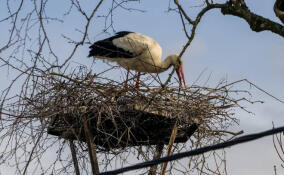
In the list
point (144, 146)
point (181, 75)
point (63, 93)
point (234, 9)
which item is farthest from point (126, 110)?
point (181, 75)

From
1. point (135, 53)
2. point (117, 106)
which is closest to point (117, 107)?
point (117, 106)

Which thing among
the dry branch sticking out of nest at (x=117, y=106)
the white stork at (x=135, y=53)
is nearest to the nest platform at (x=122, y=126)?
the dry branch sticking out of nest at (x=117, y=106)

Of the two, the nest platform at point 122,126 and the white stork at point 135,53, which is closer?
the nest platform at point 122,126

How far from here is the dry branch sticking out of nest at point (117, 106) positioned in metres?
5.72

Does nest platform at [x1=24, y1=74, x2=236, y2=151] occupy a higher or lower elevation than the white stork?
lower

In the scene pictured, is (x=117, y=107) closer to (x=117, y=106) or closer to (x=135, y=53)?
(x=117, y=106)

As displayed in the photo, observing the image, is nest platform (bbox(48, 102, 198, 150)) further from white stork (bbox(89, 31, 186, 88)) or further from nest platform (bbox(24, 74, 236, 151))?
white stork (bbox(89, 31, 186, 88))

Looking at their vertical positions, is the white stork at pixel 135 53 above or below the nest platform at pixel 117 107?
above

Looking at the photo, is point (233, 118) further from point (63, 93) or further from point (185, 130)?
point (63, 93)

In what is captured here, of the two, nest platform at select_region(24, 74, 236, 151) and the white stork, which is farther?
the white stork

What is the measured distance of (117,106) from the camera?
578 centimetres

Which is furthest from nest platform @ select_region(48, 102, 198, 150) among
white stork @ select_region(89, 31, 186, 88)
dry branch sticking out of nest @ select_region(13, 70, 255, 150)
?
white stork @ select_region(89, 31, 186, 88)

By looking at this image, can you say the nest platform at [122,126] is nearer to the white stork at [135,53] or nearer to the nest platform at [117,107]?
the nest platform at [117,107]

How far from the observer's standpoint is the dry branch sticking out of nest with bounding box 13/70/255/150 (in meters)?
5.72
